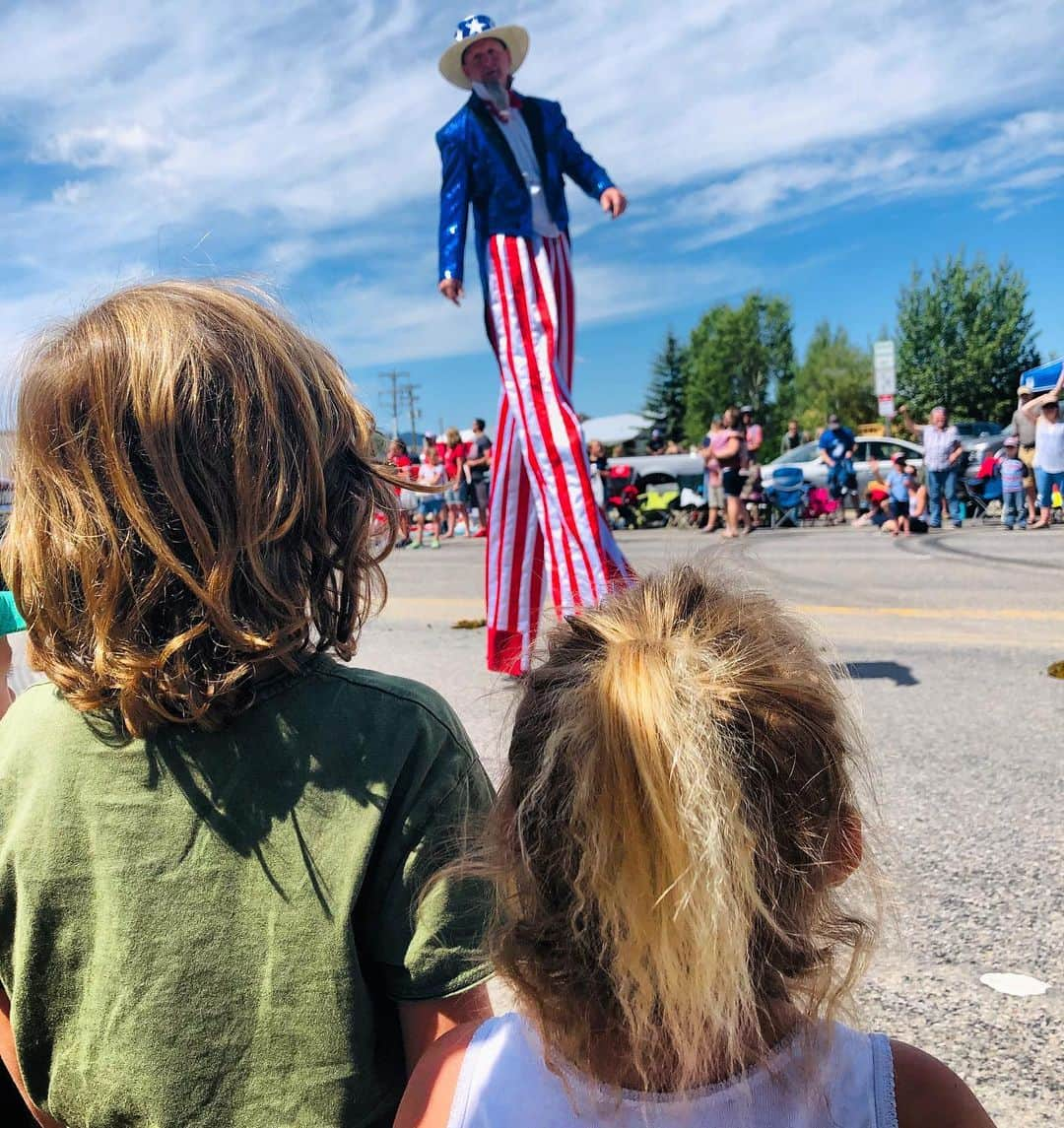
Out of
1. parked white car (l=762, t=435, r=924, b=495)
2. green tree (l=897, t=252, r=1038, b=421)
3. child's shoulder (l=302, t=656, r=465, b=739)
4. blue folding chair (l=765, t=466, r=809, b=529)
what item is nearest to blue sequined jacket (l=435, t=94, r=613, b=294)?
child's shoulder (l=302, t=656, r=465, b=739)

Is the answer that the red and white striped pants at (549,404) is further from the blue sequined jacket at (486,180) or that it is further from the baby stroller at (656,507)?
the baby stroller at (656,507)

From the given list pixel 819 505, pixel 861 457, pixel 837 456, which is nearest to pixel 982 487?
pixel 819 505

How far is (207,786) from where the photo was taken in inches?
43.6

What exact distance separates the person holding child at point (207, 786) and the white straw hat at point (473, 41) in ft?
10.0

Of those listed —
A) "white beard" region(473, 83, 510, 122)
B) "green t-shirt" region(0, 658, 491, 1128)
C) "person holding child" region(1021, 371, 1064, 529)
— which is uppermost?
"white beard" region(473, 83, 510, 122)

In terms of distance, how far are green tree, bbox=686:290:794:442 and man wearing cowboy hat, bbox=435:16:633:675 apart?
77.7m

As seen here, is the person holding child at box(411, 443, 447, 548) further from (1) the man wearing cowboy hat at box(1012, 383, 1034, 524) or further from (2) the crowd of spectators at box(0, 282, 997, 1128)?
(2) the crowd of spectators at box(0, 282, 997, 1128)

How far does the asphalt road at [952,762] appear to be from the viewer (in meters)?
1.82

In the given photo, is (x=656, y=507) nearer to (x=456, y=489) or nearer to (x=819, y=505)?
(x=819, y=505)

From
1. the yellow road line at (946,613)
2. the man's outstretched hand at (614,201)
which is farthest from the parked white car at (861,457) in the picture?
the man's outstretched hand at (614,201)

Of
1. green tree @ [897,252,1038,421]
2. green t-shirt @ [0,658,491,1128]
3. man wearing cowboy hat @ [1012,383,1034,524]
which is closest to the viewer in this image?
green t-shirt @ [0,658,491,1128]

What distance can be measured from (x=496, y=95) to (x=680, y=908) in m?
3.51

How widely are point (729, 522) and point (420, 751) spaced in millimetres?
13655

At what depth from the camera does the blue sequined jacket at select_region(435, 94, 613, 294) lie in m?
3.73
